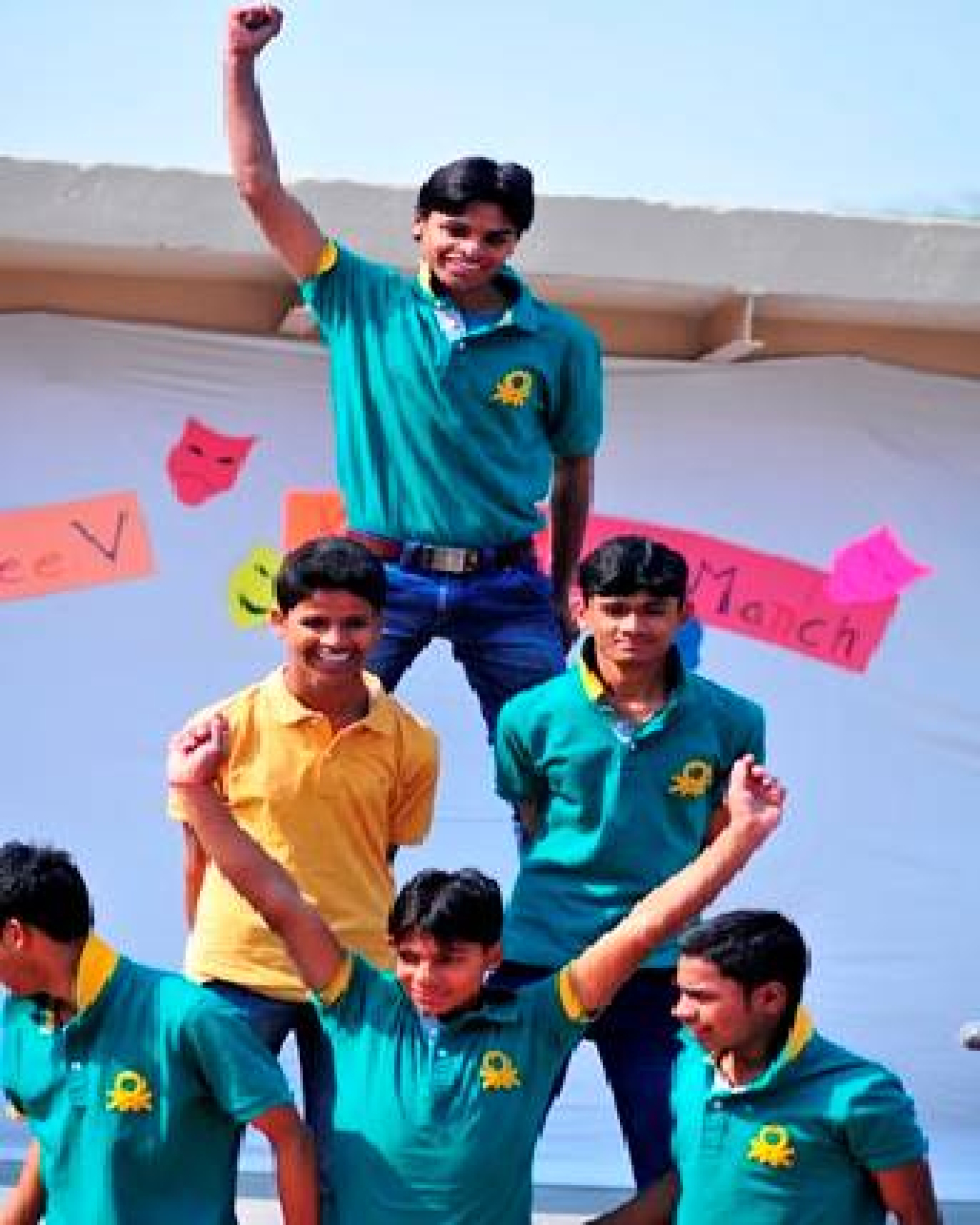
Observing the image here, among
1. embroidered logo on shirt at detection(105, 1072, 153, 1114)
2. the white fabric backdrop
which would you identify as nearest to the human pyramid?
embroidered logo on shirt at detection(105, 1072, 153, 1114)

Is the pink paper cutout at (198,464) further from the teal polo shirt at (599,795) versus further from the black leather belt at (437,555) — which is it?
the teal polo shirt at (599,795)

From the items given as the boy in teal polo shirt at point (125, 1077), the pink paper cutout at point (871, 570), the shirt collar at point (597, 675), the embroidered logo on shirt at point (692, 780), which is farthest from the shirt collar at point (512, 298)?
the pink paper cutout at point (871, 570)

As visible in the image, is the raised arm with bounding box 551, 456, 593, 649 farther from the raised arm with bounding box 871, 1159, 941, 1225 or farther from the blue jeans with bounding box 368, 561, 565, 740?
the raised arm with bounding box 871, 1159, 941, 1225

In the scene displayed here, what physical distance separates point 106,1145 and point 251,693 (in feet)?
2.70

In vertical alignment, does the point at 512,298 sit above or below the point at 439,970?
above

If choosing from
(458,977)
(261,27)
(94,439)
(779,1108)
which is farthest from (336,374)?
(94,439)

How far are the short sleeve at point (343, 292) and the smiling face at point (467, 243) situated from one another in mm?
112

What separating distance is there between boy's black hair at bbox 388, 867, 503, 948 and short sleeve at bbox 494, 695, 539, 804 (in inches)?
18.3

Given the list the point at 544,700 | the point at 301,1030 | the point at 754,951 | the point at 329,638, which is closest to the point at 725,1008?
the point at 754,951

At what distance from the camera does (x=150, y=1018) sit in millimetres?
3699

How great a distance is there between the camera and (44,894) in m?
3.65

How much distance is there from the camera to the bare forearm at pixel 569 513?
4.67 metres

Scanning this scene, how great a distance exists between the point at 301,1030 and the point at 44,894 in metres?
0.62

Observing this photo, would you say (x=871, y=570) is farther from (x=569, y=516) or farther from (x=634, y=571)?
(x=634, y=571)
